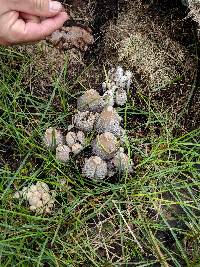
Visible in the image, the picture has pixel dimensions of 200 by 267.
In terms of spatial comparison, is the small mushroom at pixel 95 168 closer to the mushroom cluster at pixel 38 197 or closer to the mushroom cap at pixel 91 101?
the mushroom cluster at pixel 38 197

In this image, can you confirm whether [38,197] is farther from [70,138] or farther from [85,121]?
[85,121]

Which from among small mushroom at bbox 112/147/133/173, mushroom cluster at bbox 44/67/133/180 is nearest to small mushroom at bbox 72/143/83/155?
mushroom cluster at bbox 44/67/133/180

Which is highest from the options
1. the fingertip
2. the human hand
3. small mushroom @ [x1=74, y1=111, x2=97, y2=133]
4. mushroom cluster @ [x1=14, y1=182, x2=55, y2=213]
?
the fingertip

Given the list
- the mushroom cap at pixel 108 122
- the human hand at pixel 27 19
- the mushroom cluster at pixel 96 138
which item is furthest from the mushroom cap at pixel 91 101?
the human hand at pixel 27 19

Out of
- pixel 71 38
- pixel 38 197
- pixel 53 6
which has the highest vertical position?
pixel 53 6

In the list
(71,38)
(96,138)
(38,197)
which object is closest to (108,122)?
(96,138)

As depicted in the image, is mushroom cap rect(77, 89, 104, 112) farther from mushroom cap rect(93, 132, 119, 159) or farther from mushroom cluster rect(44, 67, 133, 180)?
mushroom cap rect(93, 132, 119, 159)
